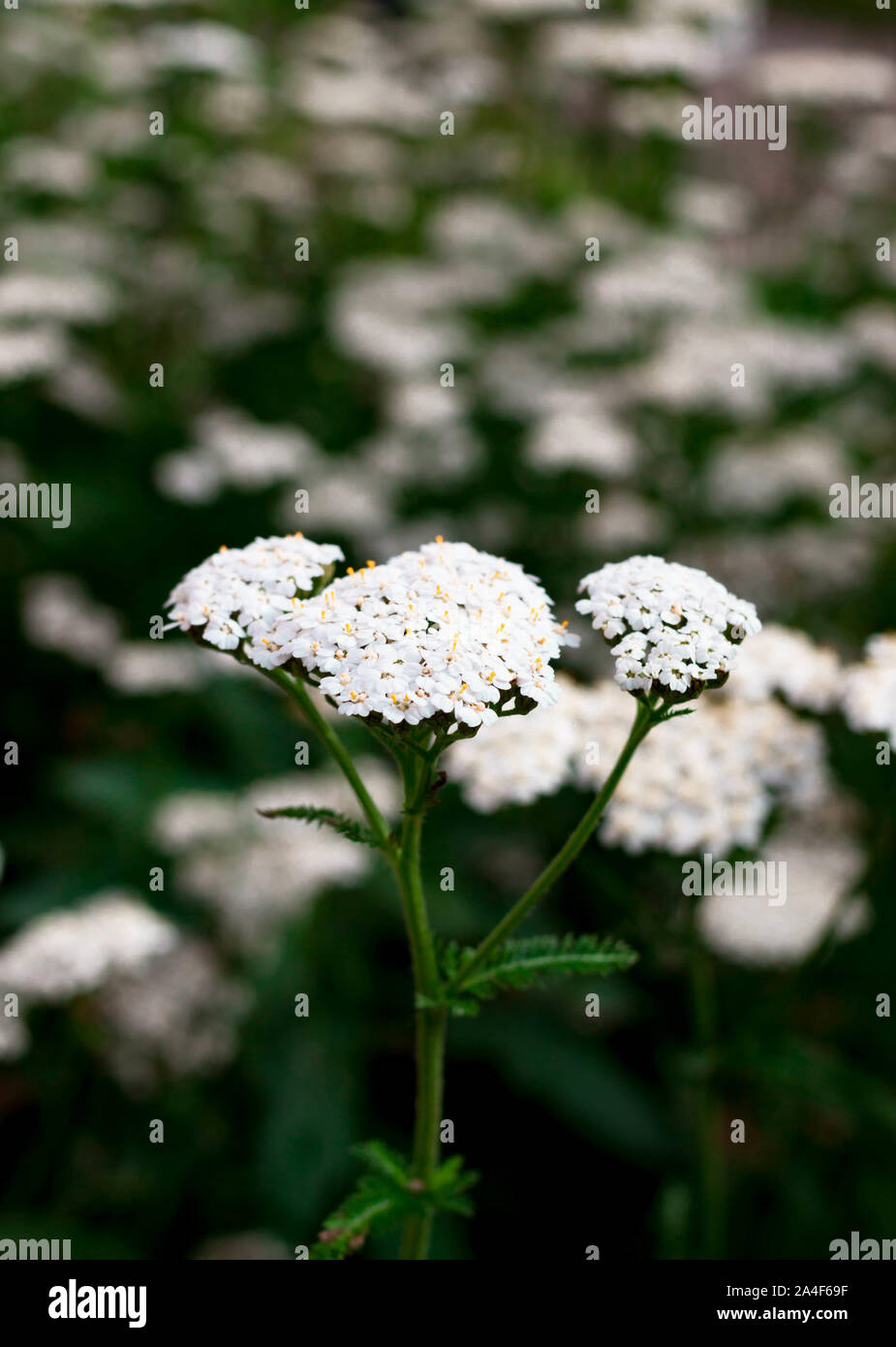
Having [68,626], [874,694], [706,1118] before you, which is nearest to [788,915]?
[706,1118]

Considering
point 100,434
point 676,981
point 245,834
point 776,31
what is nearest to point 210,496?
point 100,434

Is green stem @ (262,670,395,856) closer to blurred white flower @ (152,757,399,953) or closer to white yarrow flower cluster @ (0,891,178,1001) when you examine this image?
white yarrow flower cluster @ (0,891,178,1001)

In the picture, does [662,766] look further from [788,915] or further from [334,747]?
[334,747]

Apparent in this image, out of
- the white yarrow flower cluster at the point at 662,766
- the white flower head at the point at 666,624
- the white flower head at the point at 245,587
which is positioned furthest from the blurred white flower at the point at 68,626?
the white flower head at the point at 666,624

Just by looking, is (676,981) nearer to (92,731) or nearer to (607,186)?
(92,731)

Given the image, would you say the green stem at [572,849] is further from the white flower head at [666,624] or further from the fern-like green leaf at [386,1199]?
the fern-like green leaf at [386,1199]
